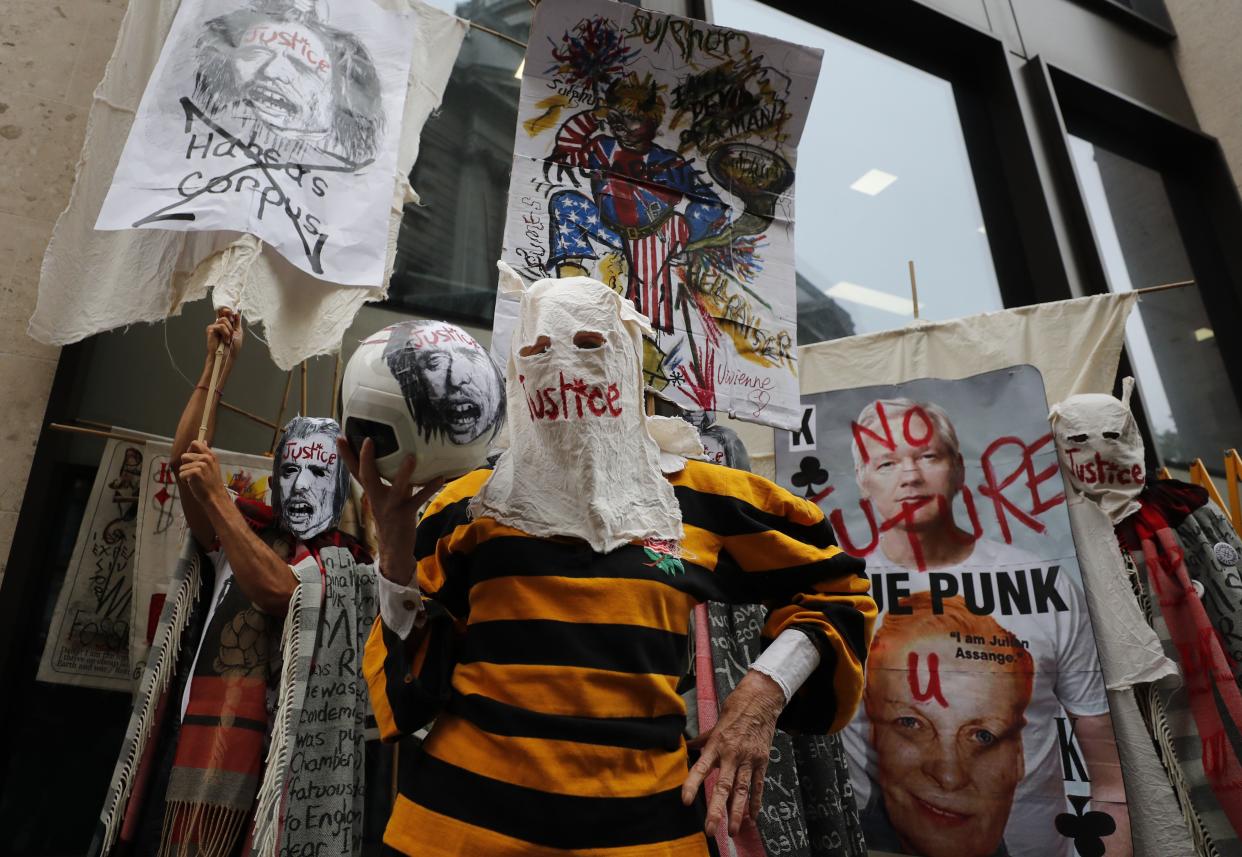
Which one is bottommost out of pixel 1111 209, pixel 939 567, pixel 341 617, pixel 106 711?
pixel 106 711

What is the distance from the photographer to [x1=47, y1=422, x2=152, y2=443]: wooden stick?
253 centimetres

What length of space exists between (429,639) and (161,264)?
1814mm

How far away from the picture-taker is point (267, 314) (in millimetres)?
2205

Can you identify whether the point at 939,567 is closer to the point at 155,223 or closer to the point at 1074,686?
the point at 1074,686

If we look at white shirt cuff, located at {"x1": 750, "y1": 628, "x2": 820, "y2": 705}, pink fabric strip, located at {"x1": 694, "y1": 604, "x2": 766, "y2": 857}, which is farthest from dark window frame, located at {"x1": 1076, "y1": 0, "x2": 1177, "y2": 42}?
white shirt cuff, located at {"x1": 750, "y1": 628, "x2": 820, "y2": 705}

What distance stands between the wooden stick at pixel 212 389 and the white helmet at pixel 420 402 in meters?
0.90

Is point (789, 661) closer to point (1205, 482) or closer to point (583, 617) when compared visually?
point (583, 617)

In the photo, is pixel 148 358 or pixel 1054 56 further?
pixel 1054 56

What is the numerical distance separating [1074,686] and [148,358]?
3565 millimetres

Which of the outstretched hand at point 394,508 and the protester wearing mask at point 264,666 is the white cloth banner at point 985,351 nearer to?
the protester wearing mask at point 264,666

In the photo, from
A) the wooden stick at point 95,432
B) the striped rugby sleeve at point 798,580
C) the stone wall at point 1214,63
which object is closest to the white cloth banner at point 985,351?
the striped rugby sleeve at point 798,580

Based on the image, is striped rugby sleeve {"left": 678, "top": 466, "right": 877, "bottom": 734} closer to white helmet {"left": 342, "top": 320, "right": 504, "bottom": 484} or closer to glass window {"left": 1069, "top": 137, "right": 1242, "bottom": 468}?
white helmet {"left": 342, "top": 320, "right": 504, "bottom": 484}

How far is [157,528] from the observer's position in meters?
2.61

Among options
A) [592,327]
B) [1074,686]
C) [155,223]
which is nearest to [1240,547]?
[1074,686]
